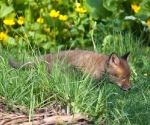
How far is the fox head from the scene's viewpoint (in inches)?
291

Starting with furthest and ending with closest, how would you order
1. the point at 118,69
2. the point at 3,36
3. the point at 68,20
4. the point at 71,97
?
1. the point at 68,20
2. the point at 3,36
3. the point at 118,69
4. the point at 71,97

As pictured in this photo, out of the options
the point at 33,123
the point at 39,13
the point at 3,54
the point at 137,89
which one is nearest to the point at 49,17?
the point at 39,13

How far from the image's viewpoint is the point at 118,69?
7.55 meters

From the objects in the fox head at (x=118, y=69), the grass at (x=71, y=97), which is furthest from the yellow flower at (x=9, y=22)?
the grass at (x=71, y=97)

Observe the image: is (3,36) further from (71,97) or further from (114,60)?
(71,97)

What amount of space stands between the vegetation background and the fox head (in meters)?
0.15

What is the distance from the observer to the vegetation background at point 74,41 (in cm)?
559

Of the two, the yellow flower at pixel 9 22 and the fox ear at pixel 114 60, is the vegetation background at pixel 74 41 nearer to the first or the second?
the yellow flower at pixel 9 22

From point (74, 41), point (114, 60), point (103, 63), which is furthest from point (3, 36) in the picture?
point (114, 60)

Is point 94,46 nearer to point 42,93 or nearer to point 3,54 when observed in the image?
Answer: point 3,54

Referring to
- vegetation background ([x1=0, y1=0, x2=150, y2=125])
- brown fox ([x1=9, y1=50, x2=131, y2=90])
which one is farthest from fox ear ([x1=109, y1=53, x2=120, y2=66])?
vegetation background ([x1=0, y1=0, x2=150, y2=125])

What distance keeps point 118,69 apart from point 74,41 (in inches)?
28.6

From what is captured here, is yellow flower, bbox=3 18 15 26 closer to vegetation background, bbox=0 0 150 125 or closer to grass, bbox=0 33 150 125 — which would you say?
vegetation background, bbox=0 0 150 125

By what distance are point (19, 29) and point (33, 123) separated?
14.8ft
